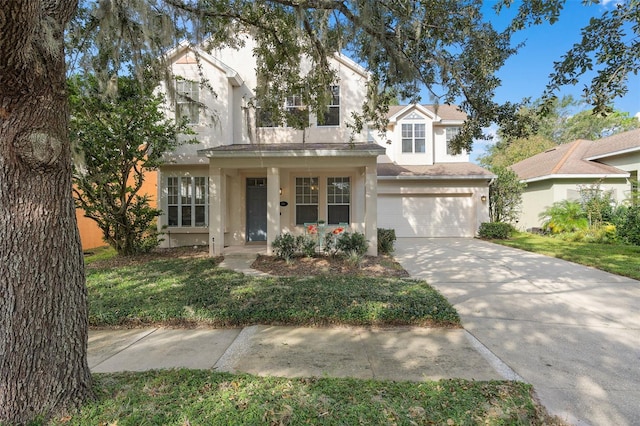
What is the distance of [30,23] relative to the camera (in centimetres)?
187

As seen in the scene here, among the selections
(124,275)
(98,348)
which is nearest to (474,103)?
(98,348)

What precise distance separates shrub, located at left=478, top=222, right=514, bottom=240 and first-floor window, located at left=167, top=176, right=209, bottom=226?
459 inches

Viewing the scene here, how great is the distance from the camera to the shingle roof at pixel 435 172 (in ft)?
45.3

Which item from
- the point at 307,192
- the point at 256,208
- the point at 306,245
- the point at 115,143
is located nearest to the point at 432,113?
the point at 307,192

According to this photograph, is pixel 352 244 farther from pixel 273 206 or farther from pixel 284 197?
pixel 284 197

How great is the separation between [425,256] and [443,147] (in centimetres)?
853

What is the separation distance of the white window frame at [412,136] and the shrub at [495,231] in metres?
4.73

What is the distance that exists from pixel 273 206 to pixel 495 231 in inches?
396

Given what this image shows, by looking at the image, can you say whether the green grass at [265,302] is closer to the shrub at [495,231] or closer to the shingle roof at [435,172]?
the shingle roof at [435,172]

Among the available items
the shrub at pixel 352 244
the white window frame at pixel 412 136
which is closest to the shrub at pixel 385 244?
the shrub at pixel 352 244

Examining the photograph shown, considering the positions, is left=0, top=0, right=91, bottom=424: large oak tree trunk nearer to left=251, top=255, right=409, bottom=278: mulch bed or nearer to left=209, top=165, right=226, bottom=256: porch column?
left=251, top=255, right=409, bottom=278: mulch bed

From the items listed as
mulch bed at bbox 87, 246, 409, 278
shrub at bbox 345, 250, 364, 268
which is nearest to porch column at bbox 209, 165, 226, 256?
mulch bed at bbox 87, 246, 409, 278

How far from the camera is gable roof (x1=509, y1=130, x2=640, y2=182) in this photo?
14.6 meters

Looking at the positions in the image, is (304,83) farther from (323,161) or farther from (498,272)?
(498,272)
